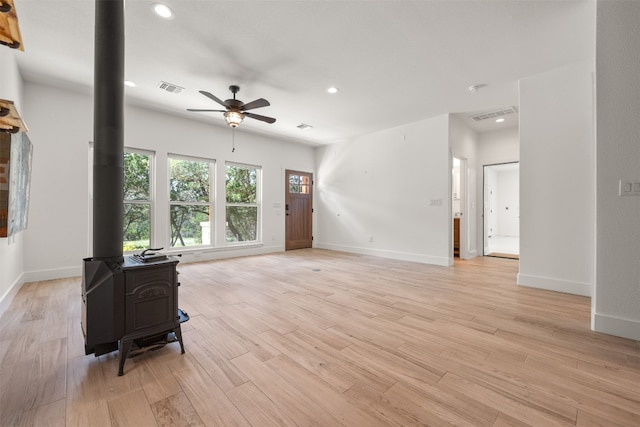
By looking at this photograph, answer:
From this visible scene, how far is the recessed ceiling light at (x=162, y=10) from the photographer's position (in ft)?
8.00

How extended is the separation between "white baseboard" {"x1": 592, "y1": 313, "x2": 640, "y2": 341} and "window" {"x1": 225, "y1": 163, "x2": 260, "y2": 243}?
19.7 ft

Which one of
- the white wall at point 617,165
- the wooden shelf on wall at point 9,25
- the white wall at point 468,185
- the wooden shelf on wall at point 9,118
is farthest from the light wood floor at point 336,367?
the white wall at point 468,185

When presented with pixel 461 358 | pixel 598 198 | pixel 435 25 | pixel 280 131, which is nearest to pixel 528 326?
pixel 461 358

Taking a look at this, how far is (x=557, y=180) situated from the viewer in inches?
143

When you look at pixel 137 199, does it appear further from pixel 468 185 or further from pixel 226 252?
pixel 468 185

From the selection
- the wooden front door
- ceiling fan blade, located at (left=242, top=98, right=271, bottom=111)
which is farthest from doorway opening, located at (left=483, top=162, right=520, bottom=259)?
ceiling fan blade, located at (left=242, top=98, right=271, bottom=111)

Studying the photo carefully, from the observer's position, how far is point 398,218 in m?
6.00

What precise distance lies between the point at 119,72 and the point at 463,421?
301cm

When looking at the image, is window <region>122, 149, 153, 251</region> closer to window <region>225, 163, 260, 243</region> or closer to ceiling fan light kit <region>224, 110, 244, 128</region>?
window <region>225, 163, 260, 243</region>

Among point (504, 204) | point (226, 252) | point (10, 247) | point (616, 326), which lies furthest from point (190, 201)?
point (504, 204)

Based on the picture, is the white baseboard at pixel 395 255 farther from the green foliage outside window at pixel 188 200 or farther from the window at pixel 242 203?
the green foliage outside window at pixel 188 200

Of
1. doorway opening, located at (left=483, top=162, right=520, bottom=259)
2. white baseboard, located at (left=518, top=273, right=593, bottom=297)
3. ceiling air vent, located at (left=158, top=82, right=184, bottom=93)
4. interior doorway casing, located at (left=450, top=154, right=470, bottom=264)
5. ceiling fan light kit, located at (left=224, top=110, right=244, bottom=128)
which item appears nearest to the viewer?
white baseboard, located at (left=518, top=273, right=593, bottom=297)

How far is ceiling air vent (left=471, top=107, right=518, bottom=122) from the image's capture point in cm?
492

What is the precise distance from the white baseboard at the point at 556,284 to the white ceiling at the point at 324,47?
2.81 m
